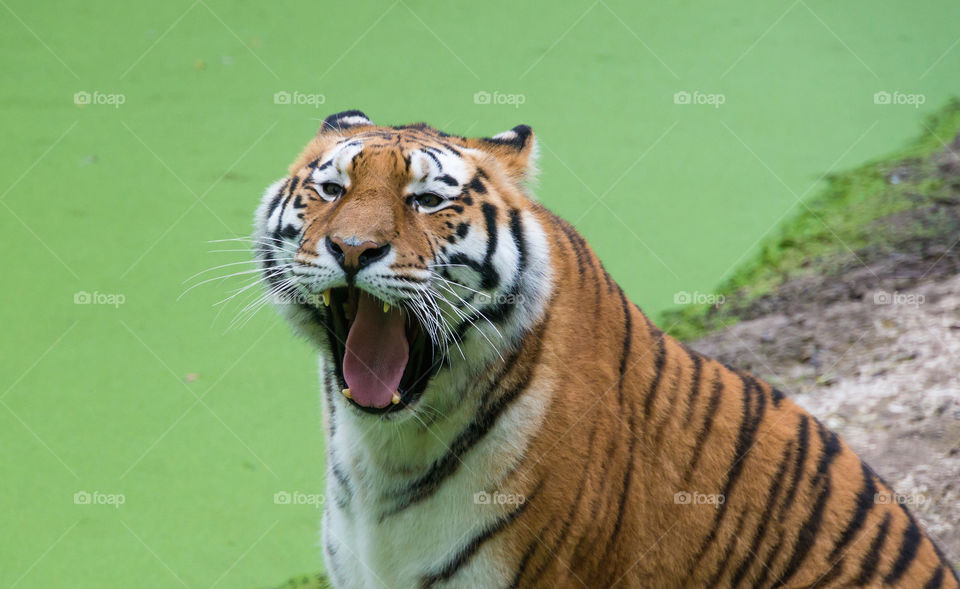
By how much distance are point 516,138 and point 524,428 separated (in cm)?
76

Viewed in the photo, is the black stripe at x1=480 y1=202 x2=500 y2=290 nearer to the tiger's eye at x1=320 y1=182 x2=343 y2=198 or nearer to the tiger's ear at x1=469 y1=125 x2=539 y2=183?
the tiger's ear at x1=469 y1=125 x2=539 y2=183

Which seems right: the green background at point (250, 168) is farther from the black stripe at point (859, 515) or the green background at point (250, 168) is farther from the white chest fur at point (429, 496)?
the black stripe at point (859, 515)

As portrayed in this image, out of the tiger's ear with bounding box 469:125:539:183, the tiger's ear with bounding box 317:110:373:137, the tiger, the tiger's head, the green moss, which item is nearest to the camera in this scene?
the tiger's head

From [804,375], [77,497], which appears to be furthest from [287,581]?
[804,375]

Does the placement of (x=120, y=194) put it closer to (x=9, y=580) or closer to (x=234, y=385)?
(x=234, y=385)

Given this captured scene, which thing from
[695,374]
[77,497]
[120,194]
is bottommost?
[77,497]

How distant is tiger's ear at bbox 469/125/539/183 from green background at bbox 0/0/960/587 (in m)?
1.81

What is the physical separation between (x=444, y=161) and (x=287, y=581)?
6.19 ft

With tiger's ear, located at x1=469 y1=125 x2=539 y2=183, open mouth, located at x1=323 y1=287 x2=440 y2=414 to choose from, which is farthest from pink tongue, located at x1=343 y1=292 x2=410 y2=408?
tiger's ear, located at x1=469 y1=125 x2=539 y2=183

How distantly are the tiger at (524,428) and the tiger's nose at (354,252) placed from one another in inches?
4.0

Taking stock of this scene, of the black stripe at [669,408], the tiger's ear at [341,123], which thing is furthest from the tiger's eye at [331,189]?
the black stripe at [669,408]

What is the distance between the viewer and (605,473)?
7.42ft

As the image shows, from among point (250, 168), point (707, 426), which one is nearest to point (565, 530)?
point (707, 426)

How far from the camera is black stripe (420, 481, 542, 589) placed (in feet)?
7.23
